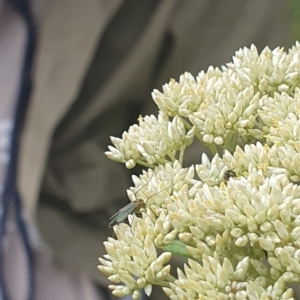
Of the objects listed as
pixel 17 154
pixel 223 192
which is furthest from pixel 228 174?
pixel 17 154

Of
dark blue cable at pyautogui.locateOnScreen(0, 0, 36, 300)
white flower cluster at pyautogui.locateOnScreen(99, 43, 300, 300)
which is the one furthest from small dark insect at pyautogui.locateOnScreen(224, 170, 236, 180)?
dark blue cable at pyautogui.locateOnScreen(0, 0, 36, 300)

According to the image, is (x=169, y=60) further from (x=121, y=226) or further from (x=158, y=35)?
(x=121, y=226)

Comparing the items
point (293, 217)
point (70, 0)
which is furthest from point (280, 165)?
point (70, 0)

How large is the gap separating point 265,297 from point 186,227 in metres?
0.06

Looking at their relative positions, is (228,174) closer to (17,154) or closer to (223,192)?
(223,192)

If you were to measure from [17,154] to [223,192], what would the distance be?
0.57 m

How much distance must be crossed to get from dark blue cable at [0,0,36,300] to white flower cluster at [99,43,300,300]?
462 millimetres

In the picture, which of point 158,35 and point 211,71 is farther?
point 158,35

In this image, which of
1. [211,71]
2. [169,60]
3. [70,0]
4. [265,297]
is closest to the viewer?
[265,297]

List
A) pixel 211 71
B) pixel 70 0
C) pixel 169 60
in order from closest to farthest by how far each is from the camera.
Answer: pixel 211 71, pixel 70 0, pixel 169 60

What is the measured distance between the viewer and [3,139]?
0.76 meters

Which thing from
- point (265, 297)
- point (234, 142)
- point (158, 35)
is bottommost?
point (265, 297)

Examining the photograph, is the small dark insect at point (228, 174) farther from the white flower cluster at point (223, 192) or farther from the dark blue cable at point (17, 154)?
the dark blue cable at point (17, 154)

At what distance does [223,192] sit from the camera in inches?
9.7
